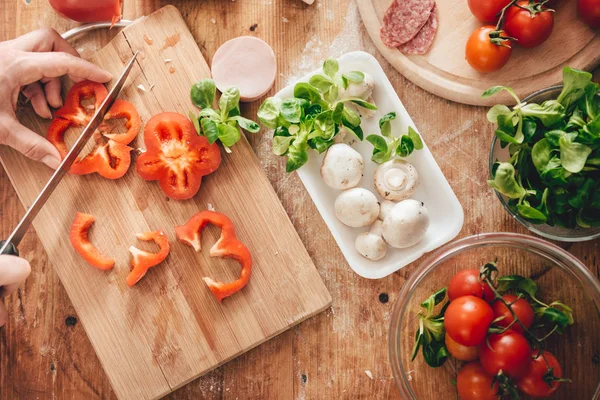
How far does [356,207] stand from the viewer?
4.96 feet

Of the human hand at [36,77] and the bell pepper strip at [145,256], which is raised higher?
the human hand at [36,77]

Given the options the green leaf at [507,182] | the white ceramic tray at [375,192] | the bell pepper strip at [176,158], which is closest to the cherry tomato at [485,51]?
the white ceramic tray at [375,192]

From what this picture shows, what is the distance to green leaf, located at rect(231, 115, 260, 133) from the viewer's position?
1.51 metres

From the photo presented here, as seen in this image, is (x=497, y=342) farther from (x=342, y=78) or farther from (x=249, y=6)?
(x=249, y=6)

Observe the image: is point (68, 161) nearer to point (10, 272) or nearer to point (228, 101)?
point (10, 272)

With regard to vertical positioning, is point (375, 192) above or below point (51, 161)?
below

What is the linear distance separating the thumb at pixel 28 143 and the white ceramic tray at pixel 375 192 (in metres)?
0.66

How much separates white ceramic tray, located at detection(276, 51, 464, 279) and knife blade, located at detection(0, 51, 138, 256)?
464 mm

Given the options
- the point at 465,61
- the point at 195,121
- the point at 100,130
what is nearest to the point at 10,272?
the point at 100,130

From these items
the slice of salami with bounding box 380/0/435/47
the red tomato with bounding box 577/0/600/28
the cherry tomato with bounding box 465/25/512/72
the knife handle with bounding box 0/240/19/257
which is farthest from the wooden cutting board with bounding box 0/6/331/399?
the red tomato with bounding box 577/0/600/28

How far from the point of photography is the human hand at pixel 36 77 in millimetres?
1509

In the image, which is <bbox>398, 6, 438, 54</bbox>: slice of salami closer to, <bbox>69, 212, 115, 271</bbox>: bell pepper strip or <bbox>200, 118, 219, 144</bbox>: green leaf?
<bbox>200, 118, 219, 144</bbox>: green leaf

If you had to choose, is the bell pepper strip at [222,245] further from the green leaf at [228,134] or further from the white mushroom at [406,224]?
the white mushroom at [406,224]

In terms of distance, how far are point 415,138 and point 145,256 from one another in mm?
816
